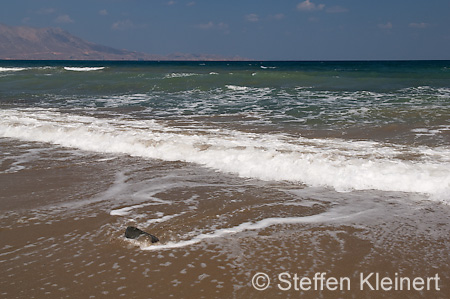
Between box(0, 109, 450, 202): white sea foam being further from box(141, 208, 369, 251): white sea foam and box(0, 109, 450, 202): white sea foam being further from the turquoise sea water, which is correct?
box(141, 208, 369, 251): white sea foam

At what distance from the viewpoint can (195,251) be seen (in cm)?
336

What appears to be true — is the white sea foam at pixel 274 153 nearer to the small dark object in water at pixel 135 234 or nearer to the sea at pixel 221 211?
the sea at pixel 221 211

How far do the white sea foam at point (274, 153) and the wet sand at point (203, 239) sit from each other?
0.35 m

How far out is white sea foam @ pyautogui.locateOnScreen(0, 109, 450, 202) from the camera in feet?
17.0

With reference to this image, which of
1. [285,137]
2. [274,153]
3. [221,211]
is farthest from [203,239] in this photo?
[285,137]

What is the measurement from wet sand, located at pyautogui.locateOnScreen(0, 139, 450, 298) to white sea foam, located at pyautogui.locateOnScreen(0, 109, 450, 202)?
35cm

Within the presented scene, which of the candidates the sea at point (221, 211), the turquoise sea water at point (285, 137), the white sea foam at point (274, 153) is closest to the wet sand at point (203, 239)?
the sea at point (221, 211)

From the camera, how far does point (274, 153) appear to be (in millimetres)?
6398

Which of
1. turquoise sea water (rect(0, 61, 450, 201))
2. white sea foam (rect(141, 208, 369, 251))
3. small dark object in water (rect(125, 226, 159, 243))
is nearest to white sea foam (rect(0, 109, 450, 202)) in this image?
turquoise sea water (rect(0, 61, 450, 201))

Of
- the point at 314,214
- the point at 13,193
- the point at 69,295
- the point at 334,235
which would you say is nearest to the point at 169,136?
the point at 13,193

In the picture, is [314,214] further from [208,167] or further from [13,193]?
[13,193]

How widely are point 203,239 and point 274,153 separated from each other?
120 inches

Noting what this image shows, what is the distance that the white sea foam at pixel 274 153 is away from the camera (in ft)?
17.0

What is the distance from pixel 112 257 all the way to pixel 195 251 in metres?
0.65
